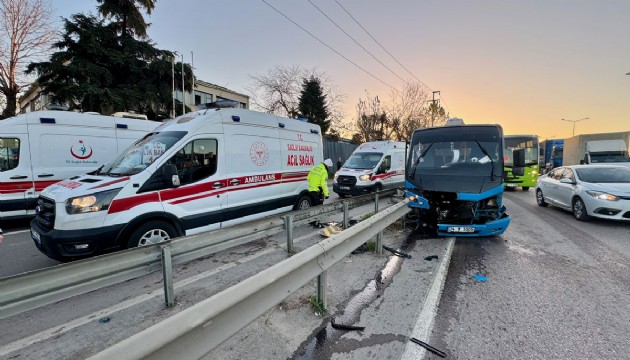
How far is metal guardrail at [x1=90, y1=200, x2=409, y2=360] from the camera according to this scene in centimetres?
133

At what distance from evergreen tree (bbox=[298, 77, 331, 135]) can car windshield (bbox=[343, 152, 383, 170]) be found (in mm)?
→ 20302

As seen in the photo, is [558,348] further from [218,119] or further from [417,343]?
[218,119]

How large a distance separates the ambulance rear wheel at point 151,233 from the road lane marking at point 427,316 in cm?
393

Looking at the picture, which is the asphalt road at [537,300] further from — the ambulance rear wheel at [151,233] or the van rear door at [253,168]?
the ambulance rear wheel at [151,233]

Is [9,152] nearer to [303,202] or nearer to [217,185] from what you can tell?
[217,185]

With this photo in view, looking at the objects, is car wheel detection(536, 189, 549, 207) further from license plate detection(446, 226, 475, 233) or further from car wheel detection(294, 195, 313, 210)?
car wheel detection(294, 195, 313, 210)

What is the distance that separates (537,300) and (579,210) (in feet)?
22.1

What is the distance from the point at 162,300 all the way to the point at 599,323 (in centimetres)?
496

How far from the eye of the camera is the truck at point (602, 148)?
20.5 metres

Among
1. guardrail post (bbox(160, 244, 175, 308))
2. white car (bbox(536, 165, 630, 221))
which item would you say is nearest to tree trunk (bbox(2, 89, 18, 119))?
guardrail post (bbox(160, 244, 175, 308))

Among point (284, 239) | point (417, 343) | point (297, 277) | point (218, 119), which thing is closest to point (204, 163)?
point (218, 119)

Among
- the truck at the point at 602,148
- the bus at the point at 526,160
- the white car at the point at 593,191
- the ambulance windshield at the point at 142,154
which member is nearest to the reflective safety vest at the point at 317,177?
the ambulance windshield at the point at 142,154

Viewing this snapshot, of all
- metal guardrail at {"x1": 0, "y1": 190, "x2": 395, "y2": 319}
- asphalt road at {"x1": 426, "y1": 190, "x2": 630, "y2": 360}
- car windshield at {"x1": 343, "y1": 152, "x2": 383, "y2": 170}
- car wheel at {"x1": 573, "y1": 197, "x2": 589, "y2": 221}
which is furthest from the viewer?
car windshield at {"x1": 343, "y1": 152, "x2": 383, "y2": 170}

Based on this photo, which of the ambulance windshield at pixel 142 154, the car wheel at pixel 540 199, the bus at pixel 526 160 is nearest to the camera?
the ambulance windshield at pixel 142 154
